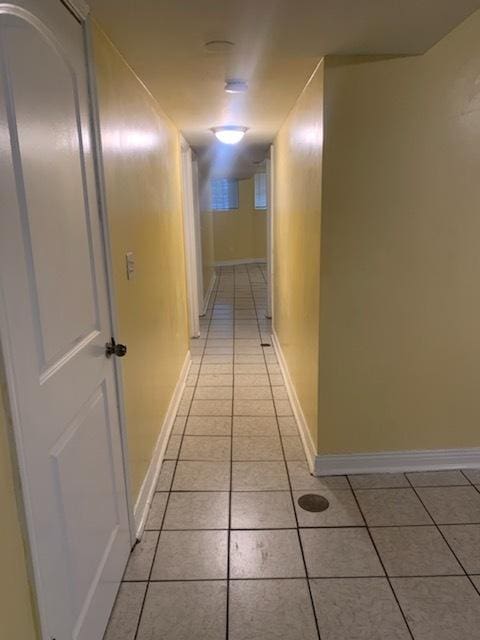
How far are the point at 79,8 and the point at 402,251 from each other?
5.35 feet

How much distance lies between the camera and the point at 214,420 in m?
3.05

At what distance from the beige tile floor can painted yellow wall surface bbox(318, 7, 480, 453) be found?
0.32m

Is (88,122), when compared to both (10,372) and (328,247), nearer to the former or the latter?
(10,372)

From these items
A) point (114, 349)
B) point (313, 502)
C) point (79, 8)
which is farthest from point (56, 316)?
point (313, 502)

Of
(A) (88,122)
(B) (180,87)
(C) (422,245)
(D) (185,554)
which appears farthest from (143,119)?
(D) (185,554)

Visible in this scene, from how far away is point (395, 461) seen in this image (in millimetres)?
2432

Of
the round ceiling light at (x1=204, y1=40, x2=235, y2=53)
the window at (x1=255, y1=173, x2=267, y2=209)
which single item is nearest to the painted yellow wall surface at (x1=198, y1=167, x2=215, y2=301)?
the window at (x1=255, y1=173, x2=267, y2=209)

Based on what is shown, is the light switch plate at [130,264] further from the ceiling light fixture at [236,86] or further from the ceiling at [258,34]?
the ceiling light fixture at [236,86]

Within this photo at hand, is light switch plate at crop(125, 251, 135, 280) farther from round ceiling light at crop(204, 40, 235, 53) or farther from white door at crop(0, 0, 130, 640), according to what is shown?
round ceiling light at crop(204, 40, 235, 53)

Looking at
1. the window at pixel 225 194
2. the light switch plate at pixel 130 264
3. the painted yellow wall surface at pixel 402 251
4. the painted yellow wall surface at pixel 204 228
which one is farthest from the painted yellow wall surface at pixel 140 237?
the window at pixel 225 194

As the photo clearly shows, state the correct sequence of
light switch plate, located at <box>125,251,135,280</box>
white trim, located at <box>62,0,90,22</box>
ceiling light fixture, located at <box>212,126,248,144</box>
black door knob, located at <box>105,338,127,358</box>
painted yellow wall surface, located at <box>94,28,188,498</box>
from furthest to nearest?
ceiling light fixture, located at <box>212,126,248,144</box> → light switch plate, located at <box>125,251,135,280</box> → painted yellow wall surface, located at <box>94,28,188,498</box> → black door knob, located at <box>105,338,127,358</box> → white trim, located at <box>62,0,90,22</box>

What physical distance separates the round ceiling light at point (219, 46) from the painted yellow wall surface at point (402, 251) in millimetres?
457

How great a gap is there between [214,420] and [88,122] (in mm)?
2071

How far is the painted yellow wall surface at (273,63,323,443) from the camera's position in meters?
2.25
